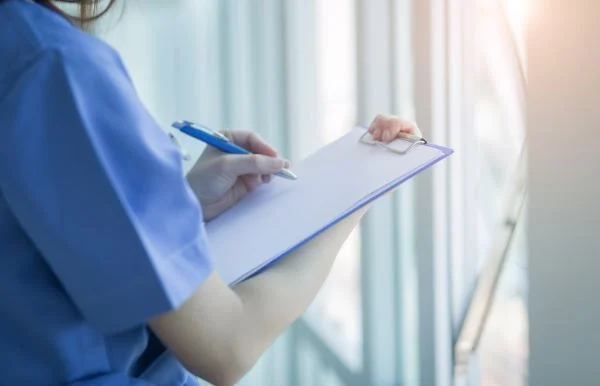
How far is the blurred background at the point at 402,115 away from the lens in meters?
0.94

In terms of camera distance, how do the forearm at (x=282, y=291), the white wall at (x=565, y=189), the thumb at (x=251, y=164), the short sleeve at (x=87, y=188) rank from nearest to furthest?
1. the short sleeve at (x=87, y=188)
2. the forearm at (x=282, y=291)
3. the thumb at (x=251, y=164)
4. the white wall at (x=565, y=189)

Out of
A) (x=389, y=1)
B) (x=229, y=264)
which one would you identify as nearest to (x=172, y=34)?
(x=389, y=1)

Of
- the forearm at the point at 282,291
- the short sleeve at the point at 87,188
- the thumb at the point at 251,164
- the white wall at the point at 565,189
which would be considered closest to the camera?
the short sleeve at the point at 87,188

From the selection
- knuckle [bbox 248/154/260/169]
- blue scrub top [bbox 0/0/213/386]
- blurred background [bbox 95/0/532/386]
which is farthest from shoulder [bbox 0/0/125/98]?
blurred background [bbox 95/0/532/386]

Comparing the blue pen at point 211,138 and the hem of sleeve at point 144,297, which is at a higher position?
the hem of sleeve at point 144,297

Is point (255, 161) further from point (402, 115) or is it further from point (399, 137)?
point (402, 115)

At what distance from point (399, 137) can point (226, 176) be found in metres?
0.16

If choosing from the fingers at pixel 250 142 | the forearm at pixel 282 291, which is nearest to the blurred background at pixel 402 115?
the fingers at pixel 250 142

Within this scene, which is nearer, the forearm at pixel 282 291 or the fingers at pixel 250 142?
the forearm at pixel 282 291

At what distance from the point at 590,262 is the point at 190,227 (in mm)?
632

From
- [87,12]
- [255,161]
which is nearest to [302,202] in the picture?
[255,161]

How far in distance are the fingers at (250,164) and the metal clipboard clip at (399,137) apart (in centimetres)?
10

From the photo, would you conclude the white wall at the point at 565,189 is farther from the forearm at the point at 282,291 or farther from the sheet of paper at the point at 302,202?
the forearm at the point at 282,291

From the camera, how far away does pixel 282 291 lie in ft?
1.77
